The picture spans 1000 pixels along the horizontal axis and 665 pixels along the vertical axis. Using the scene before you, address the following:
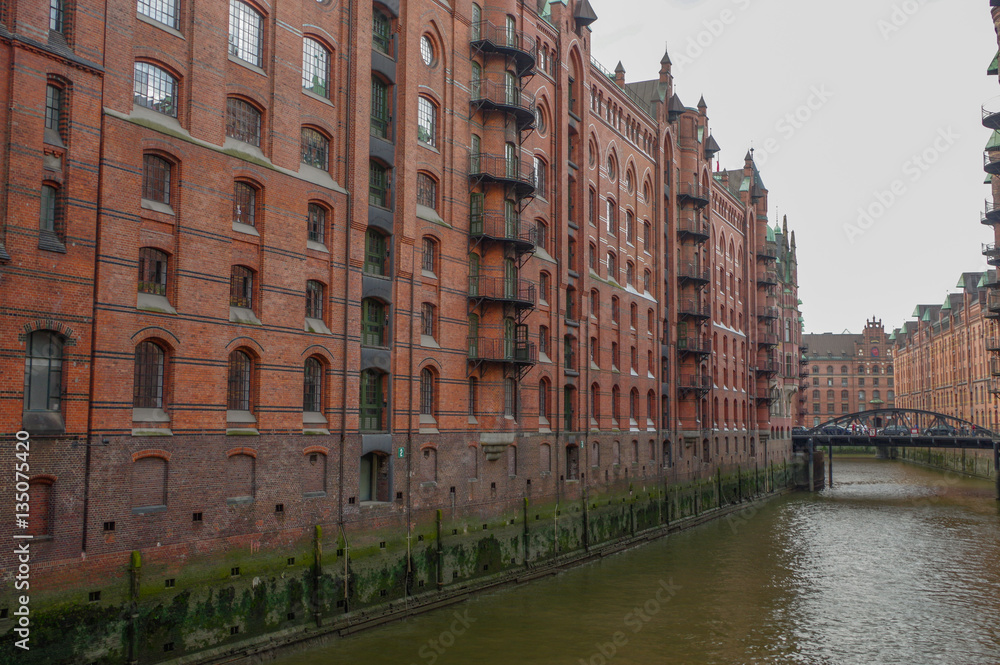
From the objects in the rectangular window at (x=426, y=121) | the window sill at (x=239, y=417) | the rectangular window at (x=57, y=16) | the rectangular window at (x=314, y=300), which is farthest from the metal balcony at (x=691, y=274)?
the rectangular window at (x=57, y=16)

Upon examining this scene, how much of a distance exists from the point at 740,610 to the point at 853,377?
14258 cm

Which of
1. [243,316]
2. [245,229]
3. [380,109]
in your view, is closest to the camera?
[243,316]

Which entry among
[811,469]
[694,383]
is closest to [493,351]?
[694,383]

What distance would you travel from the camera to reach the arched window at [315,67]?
2447 cm

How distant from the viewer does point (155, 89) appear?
20.2m

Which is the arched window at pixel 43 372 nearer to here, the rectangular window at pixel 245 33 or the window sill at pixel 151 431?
the window sill at pixel 151 431

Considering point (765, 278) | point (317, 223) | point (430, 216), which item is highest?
point (765, 278)

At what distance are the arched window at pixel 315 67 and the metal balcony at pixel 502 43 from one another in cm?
796

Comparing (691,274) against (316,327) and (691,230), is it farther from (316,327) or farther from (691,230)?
(316,327)

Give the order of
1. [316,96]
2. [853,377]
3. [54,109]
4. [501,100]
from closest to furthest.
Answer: [54,109]
[316,96]
[501,100]
[853,377]

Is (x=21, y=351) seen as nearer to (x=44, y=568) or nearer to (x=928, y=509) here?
(x=44, y=568)

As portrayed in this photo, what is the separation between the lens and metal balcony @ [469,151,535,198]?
31.0 metres

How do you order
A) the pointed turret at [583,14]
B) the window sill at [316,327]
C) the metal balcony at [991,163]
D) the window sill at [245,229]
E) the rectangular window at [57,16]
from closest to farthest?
the rectangular window at [57,16] < the window sill at [245,229] < the window sill at [316,327] < the pointed turret at [583,14] < the metal balcony at [991,163]

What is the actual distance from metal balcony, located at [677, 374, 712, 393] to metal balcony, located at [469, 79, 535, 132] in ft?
77.3
